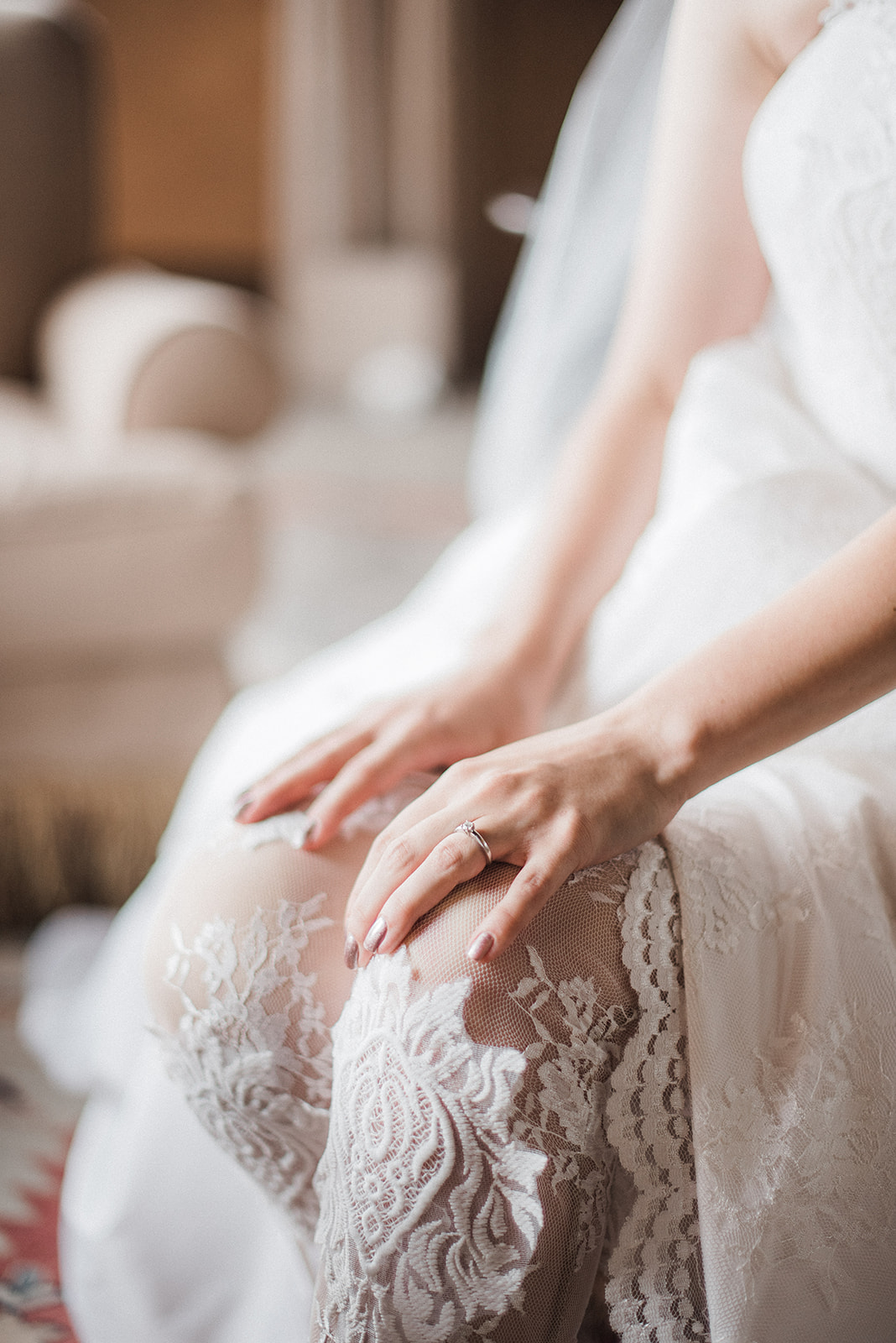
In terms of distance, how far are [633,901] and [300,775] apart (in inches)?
8.2

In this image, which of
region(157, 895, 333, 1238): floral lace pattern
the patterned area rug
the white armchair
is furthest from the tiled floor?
region(157, 895, 333, 1238): floral lace pattern

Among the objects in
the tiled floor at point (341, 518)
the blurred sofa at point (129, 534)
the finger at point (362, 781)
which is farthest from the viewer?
the tiled floor at point (341, 518)

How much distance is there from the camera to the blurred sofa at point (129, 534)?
47.8 inches

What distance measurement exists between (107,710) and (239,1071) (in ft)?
2.80

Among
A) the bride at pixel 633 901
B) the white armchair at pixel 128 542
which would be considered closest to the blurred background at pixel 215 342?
the white armchair at pixel 128 542

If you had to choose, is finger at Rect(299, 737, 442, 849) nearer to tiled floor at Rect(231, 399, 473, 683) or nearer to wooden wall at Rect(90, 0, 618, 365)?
tiled floor at Rect(231, 399, 473, 683)

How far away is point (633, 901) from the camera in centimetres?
47

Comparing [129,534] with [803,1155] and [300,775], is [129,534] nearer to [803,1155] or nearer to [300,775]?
[300,775]

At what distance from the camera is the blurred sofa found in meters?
1.21

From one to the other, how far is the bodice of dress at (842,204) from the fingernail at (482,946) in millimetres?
412

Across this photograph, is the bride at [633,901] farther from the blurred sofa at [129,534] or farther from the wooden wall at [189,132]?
the wooden wall at [189,132]

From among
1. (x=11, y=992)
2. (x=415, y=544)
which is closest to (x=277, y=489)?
(x=415, y=544)

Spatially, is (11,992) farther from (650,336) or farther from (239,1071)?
(650,336)

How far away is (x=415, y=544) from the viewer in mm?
2660
